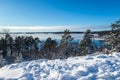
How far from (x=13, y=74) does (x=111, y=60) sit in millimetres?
5086

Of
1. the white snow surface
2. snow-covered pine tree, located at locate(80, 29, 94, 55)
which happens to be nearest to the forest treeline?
snow-covered pine tree, located at locate(80, 29, 94, 55)

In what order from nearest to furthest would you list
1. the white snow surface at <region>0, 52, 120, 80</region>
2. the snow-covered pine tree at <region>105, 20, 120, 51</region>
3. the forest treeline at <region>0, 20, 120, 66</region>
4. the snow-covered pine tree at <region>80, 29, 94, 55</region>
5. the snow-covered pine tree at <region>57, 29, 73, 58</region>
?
the white snow surface at <region>0, 52, 120, 80</region> < the snow-covered pine tree at <region>105, 20, 120, 51</region> < the snow-covered pine tree at <region>80, 29, 94, 55</region> < the forest treeline at <region>0, 20, 120, 66</region> < the snow-covered pine tree at <region>57, 29, 73, 58</region>

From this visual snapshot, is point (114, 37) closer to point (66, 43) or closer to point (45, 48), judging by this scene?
point (66, 43)

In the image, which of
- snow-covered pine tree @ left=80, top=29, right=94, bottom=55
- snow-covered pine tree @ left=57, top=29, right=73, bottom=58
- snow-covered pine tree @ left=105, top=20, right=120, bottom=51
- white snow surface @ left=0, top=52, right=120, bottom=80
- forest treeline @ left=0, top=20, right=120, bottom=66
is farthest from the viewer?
snow-covered pine tree @ left=57, top=29, right=73, bottom=58

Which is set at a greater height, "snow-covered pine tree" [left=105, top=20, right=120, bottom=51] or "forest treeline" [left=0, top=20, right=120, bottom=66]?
"snow-covered pine tree" [left=105, top=20, right=120, bottom=51]

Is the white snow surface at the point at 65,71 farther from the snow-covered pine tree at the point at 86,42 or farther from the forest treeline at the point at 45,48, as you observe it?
the snow-covered pine tree at the point at 86,42

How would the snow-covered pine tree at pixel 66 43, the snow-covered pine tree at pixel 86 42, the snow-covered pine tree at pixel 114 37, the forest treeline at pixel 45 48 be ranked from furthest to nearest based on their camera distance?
the snow-covered pine tree at pixel 66 43 < the forest treeline at pixel 45 48 < the snow-covered pine tree at pixel 86 42 < the snow-covered pine tree at pixel 114 37

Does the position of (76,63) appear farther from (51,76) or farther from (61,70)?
(51,76)

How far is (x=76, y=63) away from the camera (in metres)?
11.9

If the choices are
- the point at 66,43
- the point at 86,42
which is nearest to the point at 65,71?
the point at 86,42

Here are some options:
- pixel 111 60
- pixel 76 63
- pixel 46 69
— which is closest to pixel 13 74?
pixel 46 69

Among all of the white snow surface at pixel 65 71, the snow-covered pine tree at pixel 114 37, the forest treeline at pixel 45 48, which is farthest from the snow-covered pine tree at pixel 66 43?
the white snow surface at pixel 65 71

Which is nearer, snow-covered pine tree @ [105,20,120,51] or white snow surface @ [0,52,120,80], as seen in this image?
white snow surface @ [0,52,120,80]

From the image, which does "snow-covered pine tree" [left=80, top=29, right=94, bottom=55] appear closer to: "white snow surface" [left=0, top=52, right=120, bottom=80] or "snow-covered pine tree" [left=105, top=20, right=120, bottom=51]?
"snow-covered pine tree" [left=105, top=20, right=120, bottom=51]
